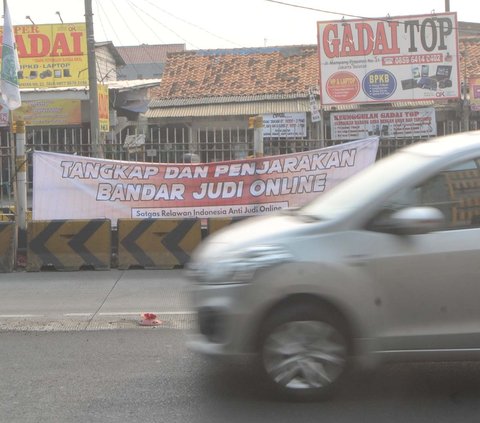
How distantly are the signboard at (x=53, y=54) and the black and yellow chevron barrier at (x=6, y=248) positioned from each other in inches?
703

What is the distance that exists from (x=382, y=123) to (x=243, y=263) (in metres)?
14.3

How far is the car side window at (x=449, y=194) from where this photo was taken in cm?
411

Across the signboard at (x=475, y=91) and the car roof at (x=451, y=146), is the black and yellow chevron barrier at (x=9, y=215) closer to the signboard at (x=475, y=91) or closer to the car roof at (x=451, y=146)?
the car roof at (x=451, y=146)

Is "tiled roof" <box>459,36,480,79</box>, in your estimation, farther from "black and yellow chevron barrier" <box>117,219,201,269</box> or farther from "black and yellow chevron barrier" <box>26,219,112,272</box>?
"black and yellow chevron barrier" <box>26,219,112,272</box>

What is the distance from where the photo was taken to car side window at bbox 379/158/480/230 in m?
4.11

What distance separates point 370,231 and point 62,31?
24.7 meters

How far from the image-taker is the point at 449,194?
4.13m

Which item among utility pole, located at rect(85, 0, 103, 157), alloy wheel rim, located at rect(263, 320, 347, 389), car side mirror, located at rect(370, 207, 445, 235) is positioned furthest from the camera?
utility pole, located at rect(85, 0, 103, 157)

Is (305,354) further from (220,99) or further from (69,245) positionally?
(220,99)

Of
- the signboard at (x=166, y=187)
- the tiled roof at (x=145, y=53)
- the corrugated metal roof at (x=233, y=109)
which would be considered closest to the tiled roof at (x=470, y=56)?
the corrugated metal roof at (x=233, y=109)

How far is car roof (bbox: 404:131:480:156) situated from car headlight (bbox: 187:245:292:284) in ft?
4.33

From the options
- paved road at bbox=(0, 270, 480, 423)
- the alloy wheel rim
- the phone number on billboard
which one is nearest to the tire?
the alloy wheel rim

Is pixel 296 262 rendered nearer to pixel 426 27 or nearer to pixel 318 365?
pixel 318 365

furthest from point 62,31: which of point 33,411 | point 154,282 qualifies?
point 33,411
